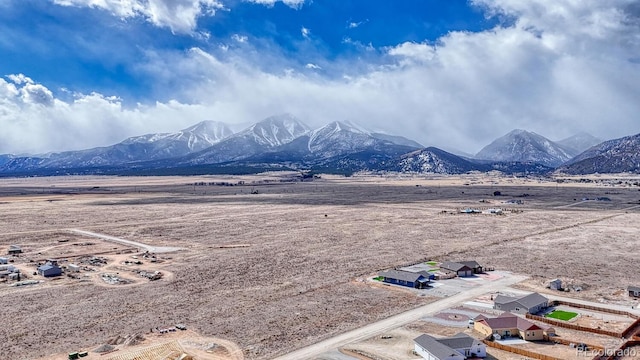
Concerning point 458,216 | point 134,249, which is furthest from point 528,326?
point 458,216

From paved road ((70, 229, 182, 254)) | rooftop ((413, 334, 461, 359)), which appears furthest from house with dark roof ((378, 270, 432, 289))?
paved road ((70, 229, 182, 254))

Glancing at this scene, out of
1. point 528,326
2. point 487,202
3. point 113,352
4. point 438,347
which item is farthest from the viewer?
point 487,202

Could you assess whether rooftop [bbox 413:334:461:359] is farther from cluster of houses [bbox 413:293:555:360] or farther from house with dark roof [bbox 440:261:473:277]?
house with dark roof [bbox 440:261:473:277]

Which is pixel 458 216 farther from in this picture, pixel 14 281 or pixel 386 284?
pixel 14 281

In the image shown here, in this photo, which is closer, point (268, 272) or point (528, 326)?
point (528, 326)

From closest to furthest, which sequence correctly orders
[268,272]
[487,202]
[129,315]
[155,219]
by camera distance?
[129,315] < [268,272] < [155,219] < [487,202]
